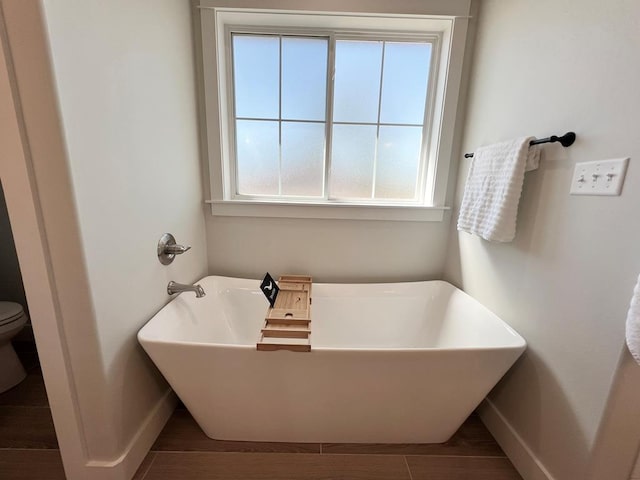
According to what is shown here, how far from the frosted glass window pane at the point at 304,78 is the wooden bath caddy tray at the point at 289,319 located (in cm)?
108

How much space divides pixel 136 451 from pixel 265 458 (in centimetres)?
53

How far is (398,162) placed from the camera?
1771mm

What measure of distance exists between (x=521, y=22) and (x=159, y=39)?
5.31ft

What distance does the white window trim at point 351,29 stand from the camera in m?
1.47

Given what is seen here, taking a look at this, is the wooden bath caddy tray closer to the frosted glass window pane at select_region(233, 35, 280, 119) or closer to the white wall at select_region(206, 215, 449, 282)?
the white wall at select_region(206, 215, 449, 282)

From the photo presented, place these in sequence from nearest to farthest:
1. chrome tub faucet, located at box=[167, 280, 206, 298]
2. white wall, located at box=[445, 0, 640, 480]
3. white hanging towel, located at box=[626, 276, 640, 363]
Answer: white hanging towel, located at box=[626, 276, 640, 363] < white wall, located at box=[445, 0, 640, 480] < chrome tub faucet, located at box=[167, 280, 206, 298]

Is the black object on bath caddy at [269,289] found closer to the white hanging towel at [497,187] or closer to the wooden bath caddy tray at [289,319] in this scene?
the wooden bath caddy tray at [289,319]

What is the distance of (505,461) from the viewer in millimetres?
1148

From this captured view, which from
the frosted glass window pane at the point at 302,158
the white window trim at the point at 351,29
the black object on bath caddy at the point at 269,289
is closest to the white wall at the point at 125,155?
the white window trim at the point at 351,29

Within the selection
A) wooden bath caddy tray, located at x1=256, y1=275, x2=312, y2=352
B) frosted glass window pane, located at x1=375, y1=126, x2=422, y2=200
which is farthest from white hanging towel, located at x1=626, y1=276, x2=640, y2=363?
frosted glass window pane, located at x1=375, y1=126, x2=422, y2=200

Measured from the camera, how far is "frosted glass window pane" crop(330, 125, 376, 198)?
5.61 feet

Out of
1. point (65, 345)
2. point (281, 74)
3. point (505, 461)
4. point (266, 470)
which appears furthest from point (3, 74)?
point (505, 461)

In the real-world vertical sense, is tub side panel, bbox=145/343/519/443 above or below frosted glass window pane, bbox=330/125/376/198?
below

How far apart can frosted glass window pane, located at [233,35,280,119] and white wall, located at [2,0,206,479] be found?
1.15 feet
